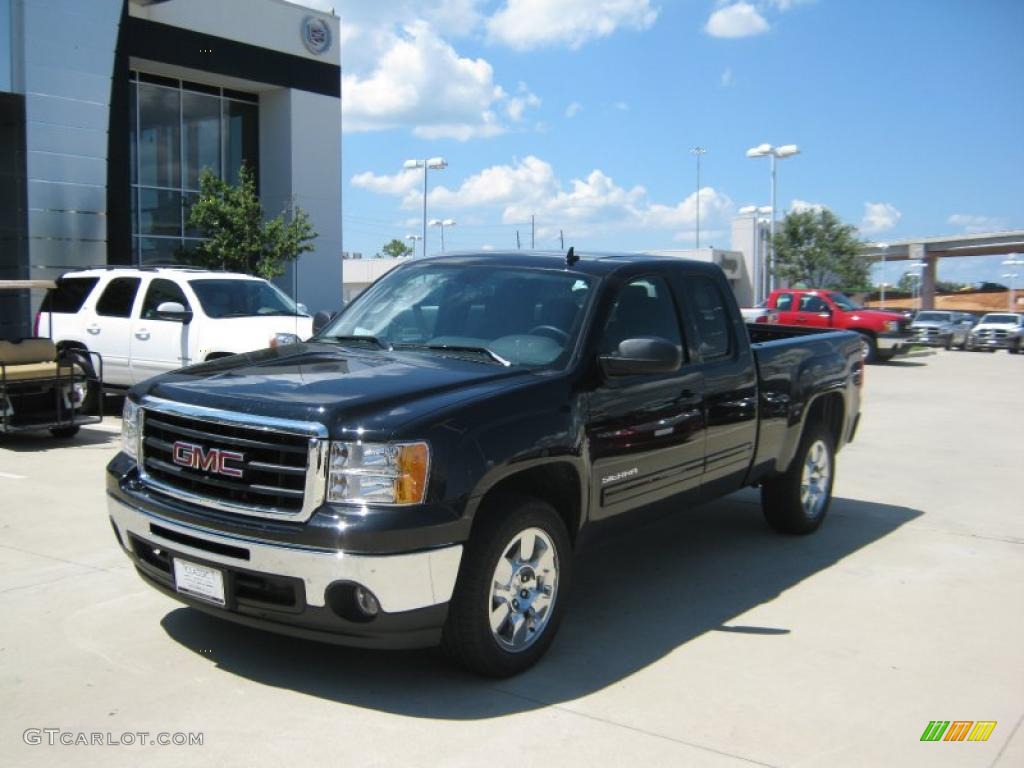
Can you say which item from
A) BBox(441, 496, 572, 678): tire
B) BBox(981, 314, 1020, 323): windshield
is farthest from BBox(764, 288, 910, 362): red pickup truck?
BBox(441, 496, 572, 678): tire

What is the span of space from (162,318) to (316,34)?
1777 cm

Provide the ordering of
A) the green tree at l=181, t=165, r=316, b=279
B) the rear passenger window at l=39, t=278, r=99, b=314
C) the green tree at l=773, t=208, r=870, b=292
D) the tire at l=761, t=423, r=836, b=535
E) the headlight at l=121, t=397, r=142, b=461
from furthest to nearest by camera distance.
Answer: the green tree at l=773, t=208, r=870, b=292 < the green tree at l=181, t=165, r=316, b=279 < the rear passenger window at l=39, t=278, r=99, b=314 < the tire at l=761, t=423, r=836, b=535 < the headlight at l=121, t=397, r=142, b=461

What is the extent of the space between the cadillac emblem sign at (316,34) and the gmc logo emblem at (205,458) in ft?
84.0

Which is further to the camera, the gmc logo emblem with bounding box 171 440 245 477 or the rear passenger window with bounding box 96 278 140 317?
the rear passenger window with bounding box 96 278 140 317

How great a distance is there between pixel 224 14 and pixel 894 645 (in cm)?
2477

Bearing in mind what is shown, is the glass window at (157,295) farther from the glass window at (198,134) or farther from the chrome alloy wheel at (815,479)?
the glass window at (198,134)

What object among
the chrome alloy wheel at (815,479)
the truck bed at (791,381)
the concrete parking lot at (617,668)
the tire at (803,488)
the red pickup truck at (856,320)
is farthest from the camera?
the red pickup truck at (856,320)

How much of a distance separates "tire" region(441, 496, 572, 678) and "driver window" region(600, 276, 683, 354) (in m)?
1.11

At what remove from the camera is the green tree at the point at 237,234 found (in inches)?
881

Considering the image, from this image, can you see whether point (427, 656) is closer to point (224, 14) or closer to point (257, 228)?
point (257, 228)

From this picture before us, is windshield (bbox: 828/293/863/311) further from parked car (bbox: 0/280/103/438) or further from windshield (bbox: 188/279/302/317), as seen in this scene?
parked car (bbox: 0/280/103/438)

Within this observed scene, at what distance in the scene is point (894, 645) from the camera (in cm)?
513

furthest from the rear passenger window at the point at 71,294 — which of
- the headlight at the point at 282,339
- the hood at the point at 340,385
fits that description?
the hood at the point at 340,385

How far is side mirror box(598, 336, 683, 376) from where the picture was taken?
492cm
